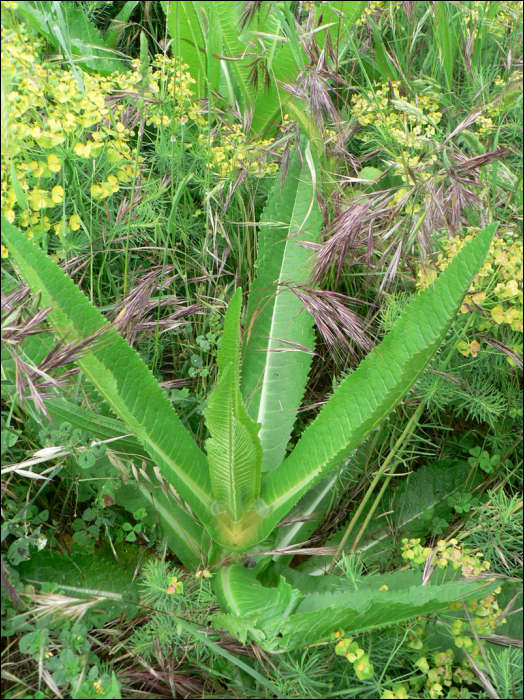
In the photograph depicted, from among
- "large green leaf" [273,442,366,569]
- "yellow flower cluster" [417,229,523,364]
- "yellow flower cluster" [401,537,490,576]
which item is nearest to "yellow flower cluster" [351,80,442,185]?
"yellow flower cluster" [417,229,523,364]

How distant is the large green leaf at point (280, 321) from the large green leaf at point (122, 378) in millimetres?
273

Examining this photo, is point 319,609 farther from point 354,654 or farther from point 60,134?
point 60,134

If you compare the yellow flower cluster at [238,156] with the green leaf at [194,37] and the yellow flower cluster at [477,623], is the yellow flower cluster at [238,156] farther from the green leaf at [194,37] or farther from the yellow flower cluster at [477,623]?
the yellow flower cluster at [477,623]

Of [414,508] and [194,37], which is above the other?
[194,37]

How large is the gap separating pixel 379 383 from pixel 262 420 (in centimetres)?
48

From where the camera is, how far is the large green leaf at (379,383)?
4.04 ft

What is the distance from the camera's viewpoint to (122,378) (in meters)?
1.37

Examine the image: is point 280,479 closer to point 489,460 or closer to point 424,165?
point 489,460

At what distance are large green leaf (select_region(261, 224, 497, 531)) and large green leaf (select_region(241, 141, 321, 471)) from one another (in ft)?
0.70

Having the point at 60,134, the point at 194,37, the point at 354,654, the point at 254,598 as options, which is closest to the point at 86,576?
the point at 254,598

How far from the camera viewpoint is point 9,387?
1330 mm

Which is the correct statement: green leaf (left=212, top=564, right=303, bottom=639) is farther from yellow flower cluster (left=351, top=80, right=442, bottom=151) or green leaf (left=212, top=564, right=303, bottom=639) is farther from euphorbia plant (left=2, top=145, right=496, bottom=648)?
yellow flower cluster (left=351, top=80, right=442, bottom=151)

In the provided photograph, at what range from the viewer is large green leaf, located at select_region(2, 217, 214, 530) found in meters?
1.19

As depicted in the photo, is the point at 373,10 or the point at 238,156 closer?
the point at 238,156
